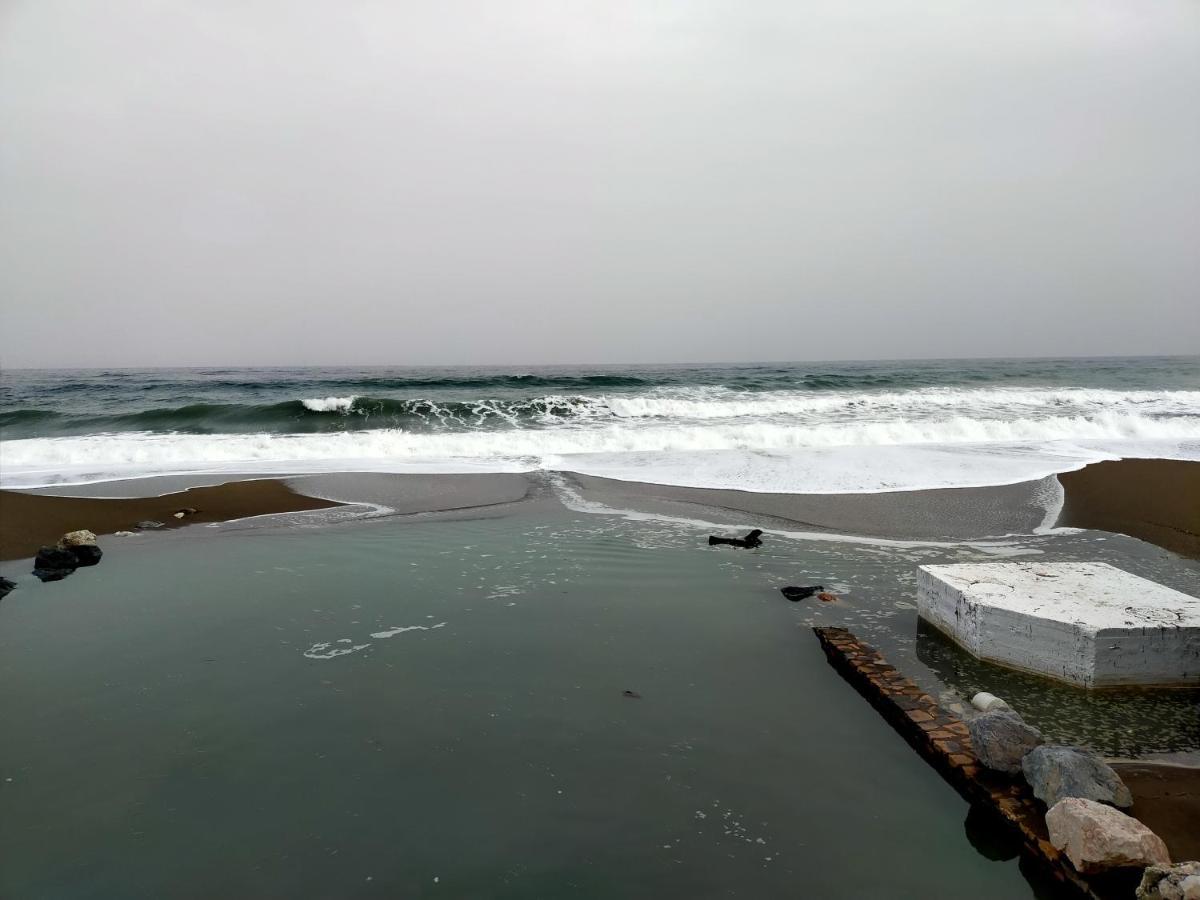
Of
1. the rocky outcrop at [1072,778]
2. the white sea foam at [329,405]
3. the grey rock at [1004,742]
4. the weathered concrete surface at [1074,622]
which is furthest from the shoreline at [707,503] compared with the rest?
the white sea foam at [329,405]

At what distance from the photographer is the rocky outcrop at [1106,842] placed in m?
2.51

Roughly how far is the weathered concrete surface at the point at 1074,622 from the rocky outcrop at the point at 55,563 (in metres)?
8.26

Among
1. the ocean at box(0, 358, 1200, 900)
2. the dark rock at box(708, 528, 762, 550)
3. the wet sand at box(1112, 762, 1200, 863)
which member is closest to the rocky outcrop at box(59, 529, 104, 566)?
the ocean at box(0, 358, 1200, 900)

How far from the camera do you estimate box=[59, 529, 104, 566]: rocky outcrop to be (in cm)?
717

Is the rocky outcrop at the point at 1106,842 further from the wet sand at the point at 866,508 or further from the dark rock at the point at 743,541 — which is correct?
the wet sand at the point at 866,508

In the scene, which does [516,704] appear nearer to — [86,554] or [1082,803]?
[1082,803]

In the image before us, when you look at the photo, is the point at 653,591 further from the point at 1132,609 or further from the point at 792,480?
the point at 792,480

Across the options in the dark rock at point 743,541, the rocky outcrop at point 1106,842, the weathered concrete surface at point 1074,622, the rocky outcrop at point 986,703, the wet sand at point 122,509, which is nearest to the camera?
the rocky outcrop at point 1106,842

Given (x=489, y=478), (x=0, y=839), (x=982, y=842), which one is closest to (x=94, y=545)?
(x=0, y=839)

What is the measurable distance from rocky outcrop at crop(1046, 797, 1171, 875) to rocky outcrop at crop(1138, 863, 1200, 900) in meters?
0.09

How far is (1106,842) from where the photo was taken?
2523 mm

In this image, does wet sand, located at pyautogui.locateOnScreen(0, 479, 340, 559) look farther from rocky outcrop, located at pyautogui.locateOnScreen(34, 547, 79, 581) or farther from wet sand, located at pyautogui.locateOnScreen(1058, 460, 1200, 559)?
wet sand, located at pyautogui.locateOnScreen(1058, 460, 1200, 559)

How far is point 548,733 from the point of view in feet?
12.3

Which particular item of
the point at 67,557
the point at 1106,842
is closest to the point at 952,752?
the point at 1106,842
